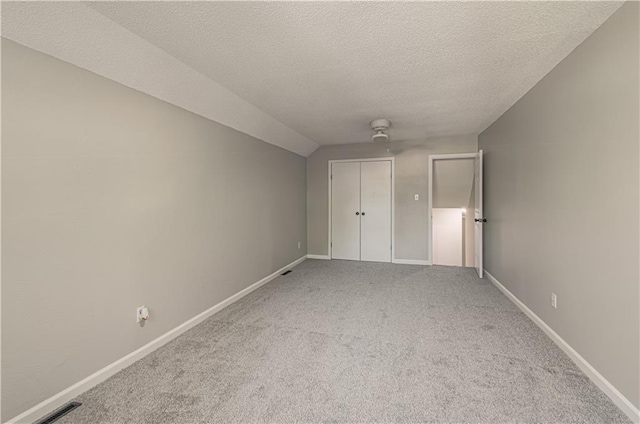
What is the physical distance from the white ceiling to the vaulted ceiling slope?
1.89 m

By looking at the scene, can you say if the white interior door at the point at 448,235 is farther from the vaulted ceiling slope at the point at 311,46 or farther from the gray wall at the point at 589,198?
the vaulted ceiling slope at the point at 311,46

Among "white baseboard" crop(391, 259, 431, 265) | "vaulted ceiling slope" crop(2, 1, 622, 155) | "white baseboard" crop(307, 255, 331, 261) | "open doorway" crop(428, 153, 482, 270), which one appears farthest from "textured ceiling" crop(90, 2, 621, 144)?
"white baseboard" crop(307, 255, 331, 261)

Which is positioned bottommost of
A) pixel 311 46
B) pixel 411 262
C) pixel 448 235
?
pixel 411 262

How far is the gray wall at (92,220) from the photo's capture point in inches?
56.4

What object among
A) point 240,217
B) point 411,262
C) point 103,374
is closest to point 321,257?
point 411,262

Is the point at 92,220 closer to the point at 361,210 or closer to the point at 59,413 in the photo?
the point at 59,413

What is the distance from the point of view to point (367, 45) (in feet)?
6.23

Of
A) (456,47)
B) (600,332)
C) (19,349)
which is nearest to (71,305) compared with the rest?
(19,349)

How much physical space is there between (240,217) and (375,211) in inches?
105

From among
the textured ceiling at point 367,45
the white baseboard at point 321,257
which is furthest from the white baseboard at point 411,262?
the textured ceiling at point 367,45

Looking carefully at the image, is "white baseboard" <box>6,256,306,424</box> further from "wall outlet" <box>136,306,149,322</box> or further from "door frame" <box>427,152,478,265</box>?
"door frame" <box>427,152,478,265</box>

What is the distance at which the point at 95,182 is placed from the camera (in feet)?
5.88

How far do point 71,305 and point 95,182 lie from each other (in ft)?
2.50

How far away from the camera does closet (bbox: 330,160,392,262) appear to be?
16.7ft
